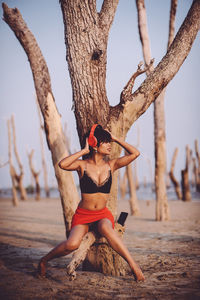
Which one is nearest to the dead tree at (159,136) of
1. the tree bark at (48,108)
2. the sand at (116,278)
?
the sand at (116,278)

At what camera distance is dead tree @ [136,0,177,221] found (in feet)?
27.3

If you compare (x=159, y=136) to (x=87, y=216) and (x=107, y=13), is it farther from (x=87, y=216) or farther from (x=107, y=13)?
(x=87, y=216)

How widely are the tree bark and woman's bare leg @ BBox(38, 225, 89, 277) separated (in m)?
0.96

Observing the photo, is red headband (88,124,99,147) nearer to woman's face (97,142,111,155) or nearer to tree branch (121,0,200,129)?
woman's face (97,142,111,155)

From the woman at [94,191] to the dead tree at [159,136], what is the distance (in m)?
5.30

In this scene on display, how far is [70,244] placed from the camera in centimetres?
289

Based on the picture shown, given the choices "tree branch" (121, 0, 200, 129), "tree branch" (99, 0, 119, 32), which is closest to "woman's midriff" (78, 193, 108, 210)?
"tree branch" (121, 0, 200, 129)

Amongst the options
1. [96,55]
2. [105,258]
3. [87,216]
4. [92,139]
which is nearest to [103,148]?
[92,139]

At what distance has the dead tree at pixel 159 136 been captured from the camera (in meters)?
8.31

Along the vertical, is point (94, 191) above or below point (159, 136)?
above

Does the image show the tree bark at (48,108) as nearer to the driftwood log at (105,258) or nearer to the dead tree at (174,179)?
the driftwood log at (105,258)

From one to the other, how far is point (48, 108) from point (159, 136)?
16.6ft

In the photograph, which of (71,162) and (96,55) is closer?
(71,162)

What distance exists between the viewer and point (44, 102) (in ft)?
13.6
